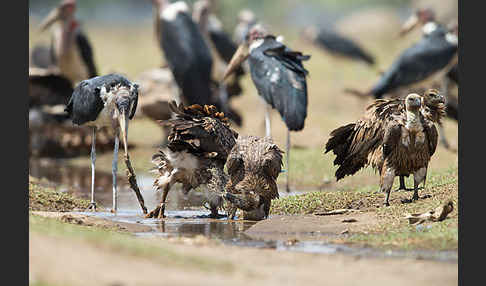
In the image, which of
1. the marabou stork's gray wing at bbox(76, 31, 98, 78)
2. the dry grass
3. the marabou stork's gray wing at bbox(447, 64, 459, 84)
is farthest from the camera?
A: the marabou stork's gray wing at bbox(76, 31, 98, 78)

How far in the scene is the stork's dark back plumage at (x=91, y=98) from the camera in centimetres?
881

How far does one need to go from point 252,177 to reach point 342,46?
16694 mm

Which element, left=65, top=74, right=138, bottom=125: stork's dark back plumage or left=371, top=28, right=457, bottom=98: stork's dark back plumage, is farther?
left=371, top=28, right=457, bottom=98: stork's dark back plumage

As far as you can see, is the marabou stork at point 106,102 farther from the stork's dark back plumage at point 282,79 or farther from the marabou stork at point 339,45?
the marabou stork at point 339,45

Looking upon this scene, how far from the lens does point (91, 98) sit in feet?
28.8

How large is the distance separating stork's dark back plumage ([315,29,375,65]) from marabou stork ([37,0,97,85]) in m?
9.52

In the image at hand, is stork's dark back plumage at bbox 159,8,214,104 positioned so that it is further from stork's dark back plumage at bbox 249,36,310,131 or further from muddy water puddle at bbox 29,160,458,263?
stork's dark back plumage at bbox 249,36,310,131

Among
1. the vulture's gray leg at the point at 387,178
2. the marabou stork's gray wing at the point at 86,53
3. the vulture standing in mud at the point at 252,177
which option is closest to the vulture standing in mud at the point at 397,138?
the vulture's gray leg at the point at 387,178

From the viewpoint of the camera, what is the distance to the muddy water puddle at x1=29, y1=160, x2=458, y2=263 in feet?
20.2

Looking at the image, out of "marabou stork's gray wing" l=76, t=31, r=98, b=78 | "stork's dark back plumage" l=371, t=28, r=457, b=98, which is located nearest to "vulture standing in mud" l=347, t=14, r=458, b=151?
"stork's dark back plumage" l=371, t=28, r=457, b=98

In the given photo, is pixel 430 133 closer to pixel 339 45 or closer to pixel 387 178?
pixel 387 178

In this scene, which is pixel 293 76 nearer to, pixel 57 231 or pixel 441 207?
pixel 441 207

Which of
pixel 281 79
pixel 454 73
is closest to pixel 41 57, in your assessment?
pixel 454 73

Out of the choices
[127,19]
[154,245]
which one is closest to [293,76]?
[154,245]
